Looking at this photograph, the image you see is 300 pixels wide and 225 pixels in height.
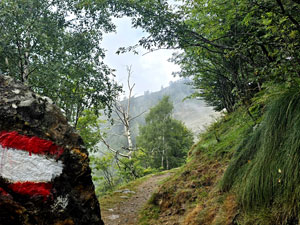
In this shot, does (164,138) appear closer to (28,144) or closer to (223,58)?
(223,58)

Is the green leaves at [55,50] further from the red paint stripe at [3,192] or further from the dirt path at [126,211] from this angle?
the red paint stripe at [3,192]

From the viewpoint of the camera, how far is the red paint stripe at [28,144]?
1.64 metres

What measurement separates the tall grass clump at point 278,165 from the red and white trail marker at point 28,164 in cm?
200

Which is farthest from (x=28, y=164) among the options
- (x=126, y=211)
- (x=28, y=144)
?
(x=126, y=211)

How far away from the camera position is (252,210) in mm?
2117

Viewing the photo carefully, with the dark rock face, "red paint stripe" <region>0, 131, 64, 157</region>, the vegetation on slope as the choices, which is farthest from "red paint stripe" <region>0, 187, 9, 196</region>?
the vegetation on slope

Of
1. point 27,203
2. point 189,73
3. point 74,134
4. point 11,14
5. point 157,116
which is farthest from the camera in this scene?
point 157,116

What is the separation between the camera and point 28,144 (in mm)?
1710

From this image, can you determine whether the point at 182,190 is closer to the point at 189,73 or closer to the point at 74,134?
the point at 74,134

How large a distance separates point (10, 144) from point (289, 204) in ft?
7.97

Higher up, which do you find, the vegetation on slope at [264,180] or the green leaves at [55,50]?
the green leaves at [55,50]

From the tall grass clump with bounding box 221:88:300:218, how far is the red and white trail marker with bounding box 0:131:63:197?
2002 mm

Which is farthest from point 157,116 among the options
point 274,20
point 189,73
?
point 274,20

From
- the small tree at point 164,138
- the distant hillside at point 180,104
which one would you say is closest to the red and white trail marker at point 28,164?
the small tree at point 164,138
